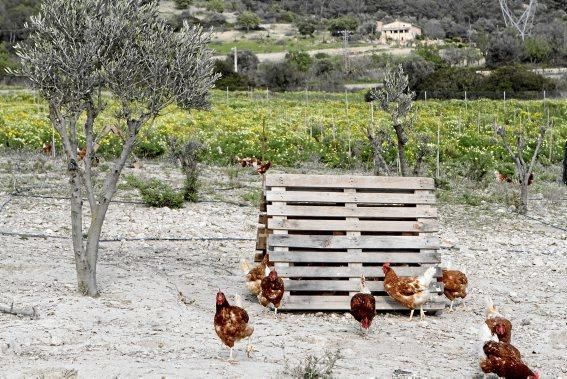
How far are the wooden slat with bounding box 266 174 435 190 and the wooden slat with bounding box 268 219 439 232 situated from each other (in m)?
0.44

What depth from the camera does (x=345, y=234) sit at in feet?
32.6

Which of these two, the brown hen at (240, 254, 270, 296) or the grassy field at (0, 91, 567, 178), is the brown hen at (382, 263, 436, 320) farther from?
the grassy field at (0, 91, 567, 178)

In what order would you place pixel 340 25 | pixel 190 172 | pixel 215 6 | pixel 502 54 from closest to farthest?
1. pixel 190 172
2. pixel 502 54
3. pixel 340 25
4. pixel 215 6

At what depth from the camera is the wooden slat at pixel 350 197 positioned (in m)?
9.91

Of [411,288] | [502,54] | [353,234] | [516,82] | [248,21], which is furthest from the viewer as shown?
[248,21]

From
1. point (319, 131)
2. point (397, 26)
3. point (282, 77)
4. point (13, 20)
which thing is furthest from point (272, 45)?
point (319, 131)

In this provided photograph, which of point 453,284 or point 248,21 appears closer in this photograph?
point 453,284

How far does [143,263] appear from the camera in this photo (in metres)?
11.4

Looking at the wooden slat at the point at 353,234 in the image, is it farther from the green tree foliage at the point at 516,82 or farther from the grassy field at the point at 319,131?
the green tree foliage at the point at 516,82

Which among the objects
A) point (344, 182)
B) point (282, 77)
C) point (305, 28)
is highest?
point (344, 182)

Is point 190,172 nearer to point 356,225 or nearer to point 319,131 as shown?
point 356,225

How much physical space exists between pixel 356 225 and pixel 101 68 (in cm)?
348

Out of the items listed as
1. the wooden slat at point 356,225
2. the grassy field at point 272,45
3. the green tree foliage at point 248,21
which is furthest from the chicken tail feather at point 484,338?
the green tree foliage at point 248,21

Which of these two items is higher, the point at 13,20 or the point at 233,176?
the point at 233,176
